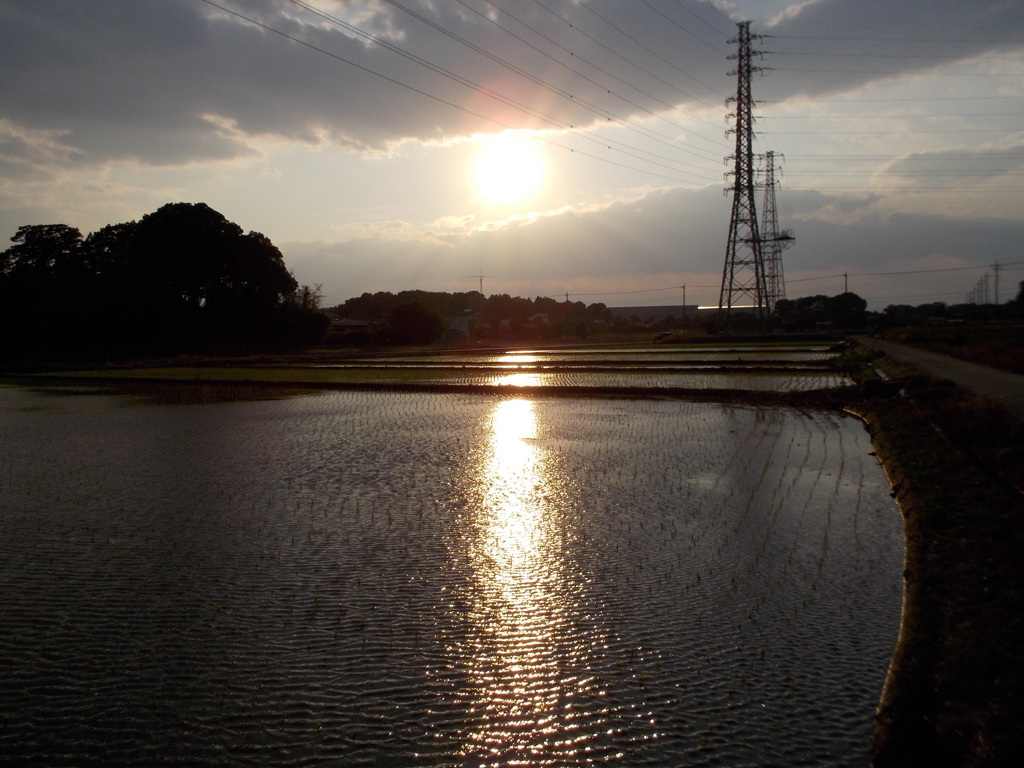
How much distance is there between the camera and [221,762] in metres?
2.96

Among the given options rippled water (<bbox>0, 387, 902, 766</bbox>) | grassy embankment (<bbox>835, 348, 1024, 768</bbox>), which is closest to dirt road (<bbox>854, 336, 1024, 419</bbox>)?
grassy embankment (<bbox>835, 348, 1024, 768</bbox>)

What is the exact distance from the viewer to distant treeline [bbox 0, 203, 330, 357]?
43.3 metres

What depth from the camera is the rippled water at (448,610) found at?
10.4 ft

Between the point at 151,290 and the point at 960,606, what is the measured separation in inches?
1846

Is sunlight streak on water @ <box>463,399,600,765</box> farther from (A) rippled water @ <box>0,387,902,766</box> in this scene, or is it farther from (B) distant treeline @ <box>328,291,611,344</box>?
(B) distant treeline @ <box>328,291,611,344</box>

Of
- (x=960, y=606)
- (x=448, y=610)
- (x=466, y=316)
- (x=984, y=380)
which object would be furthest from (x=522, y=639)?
(x=466, y=316)

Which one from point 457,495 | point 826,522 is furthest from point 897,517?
point 457,495

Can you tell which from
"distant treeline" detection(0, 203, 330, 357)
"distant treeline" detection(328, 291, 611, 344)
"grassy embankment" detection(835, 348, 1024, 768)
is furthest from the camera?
"distant treeline" detection(328, 291, 611, 344)

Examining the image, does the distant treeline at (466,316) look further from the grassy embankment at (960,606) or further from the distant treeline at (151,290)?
the grassy embankment at (960,606)

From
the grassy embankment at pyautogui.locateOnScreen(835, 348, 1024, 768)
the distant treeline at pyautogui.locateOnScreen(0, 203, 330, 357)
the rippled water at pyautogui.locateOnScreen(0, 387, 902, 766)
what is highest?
the distant treeline at pyautogui.locateOnScreen(0, 203, 330, 357)

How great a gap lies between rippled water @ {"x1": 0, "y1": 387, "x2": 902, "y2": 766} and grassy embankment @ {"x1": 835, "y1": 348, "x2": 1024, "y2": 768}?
0.55 ft

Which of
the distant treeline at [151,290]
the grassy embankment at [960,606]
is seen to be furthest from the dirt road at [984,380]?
the distant treeline at [151,290]

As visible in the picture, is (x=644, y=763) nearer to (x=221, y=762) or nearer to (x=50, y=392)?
(x=221, y=762)

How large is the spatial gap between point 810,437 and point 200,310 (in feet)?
145
